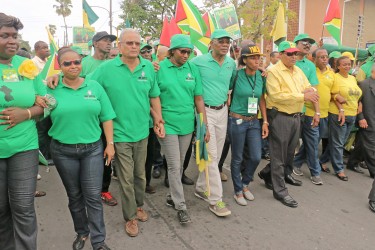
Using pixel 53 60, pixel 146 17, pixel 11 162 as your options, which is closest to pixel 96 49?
pixel 53 60

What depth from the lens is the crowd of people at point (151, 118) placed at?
2.54 meters

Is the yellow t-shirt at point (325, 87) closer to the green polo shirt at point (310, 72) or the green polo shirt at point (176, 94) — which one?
the green polo shirt at point (310, 72)

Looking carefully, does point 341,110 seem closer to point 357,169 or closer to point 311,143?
point 311,143

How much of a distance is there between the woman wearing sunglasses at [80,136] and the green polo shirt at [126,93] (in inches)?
9.2

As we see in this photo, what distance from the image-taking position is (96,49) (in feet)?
15.5

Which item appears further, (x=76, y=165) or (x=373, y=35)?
(x=373, y=35)

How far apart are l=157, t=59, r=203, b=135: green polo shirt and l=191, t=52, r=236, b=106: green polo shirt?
0.23 metres

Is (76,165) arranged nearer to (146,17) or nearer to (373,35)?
(373,35)

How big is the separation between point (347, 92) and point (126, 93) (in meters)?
3.79

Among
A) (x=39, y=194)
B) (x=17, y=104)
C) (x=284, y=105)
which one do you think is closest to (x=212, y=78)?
(x=284, y=105)

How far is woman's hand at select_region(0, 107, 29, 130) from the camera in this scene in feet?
7.66

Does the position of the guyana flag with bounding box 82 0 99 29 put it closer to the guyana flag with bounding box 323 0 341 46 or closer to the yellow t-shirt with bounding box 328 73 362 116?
the guyana flag with bounding box 323 0 341 46

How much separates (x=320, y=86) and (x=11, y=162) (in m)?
4.57

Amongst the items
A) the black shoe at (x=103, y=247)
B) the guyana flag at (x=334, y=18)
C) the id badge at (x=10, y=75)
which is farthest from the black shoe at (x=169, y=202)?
the guyana flag at (x=334, y=18)
